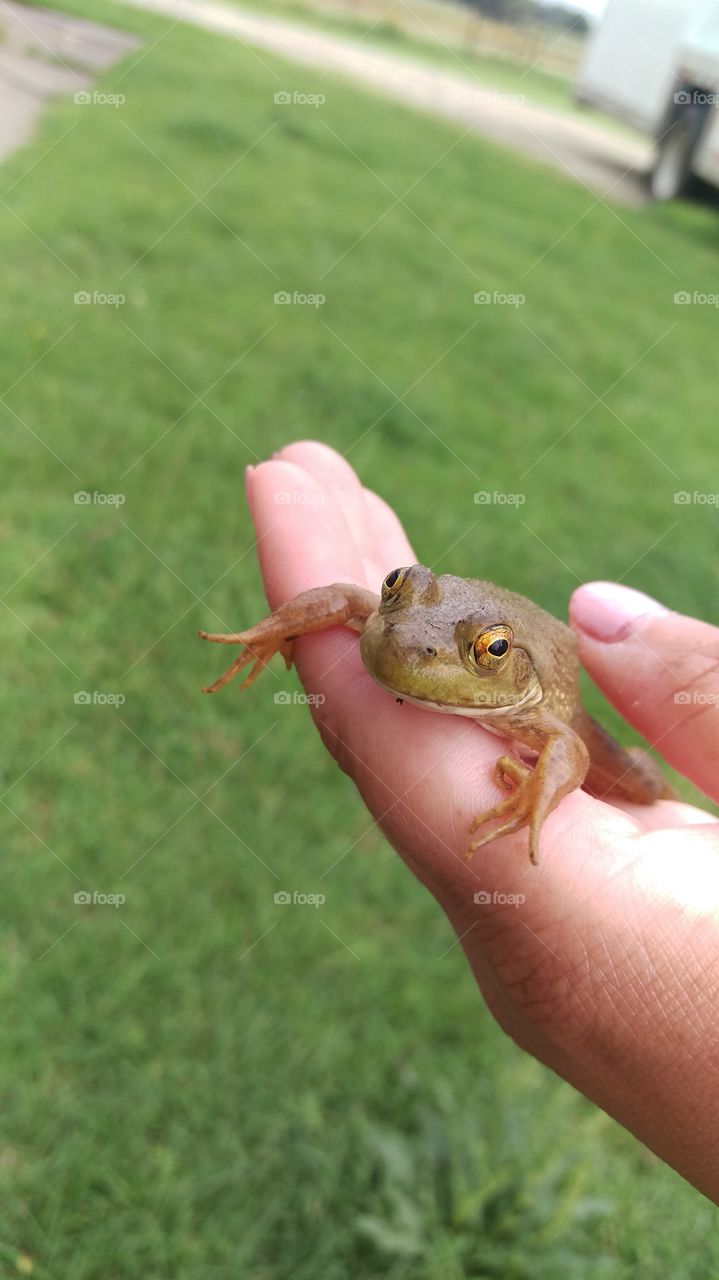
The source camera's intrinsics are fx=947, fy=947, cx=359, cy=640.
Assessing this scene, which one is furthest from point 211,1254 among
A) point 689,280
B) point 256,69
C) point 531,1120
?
point 256,69

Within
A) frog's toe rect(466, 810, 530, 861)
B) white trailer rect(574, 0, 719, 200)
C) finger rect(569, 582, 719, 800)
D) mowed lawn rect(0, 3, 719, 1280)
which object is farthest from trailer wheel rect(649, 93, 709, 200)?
frog's toe rect(466, 810, 530, 861)

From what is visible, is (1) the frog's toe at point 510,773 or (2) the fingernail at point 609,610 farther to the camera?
(2) the fingernail at point 609,610

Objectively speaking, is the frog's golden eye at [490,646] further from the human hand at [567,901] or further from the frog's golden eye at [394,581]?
the frog's golden eye at [394,581]

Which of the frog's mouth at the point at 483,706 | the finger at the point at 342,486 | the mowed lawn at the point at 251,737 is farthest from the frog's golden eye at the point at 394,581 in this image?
the mowed lawn at the point at 251,737

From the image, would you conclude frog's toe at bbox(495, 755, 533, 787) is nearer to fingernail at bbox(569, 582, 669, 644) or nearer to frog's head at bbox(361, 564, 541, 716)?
frog's head at bbox(361, 564, 541, 716)

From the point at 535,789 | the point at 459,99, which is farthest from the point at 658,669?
the point at 459,99

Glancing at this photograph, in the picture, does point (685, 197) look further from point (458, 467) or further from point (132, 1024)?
point (132, 1024)

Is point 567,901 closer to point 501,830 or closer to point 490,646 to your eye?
point 501,830
